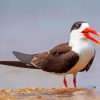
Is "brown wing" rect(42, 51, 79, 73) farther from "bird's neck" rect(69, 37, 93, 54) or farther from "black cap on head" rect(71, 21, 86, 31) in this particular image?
"black cap on head" rect(71, 21, 86, 31)

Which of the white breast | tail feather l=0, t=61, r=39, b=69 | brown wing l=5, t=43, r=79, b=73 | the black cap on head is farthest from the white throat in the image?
tail feather l=0, t=61, r=39, b=69

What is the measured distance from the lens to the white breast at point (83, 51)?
12.9 metres

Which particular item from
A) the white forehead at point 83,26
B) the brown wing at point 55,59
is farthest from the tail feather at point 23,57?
the white forehead at point 83,26

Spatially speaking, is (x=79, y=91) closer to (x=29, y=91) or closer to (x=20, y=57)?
(x=29, y=91)

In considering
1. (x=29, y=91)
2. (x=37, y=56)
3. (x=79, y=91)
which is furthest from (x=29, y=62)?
(x=79, y=91)

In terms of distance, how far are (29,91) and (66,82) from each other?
148 cm

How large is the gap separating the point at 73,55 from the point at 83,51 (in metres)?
0.32

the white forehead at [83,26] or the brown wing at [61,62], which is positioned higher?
the white forehead at [83,26]

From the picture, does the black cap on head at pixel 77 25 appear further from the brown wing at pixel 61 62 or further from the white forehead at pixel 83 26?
the brown wing at pixel 61 62

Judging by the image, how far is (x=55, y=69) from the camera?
14031mm

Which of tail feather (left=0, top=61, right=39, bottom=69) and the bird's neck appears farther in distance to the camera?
tail feather (left=0, top=61, right=39, bottom=69)

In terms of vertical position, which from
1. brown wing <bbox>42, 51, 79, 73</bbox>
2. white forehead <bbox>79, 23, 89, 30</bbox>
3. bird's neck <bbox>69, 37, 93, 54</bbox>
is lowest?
brown wing <bbox>42, 51, 79, 73</bbox>

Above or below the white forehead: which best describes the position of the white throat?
below

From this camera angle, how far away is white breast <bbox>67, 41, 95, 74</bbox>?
42.5 feet
